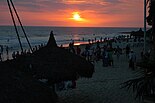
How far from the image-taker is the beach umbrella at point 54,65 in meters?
9.03

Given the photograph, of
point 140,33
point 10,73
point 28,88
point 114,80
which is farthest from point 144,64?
point 140,33

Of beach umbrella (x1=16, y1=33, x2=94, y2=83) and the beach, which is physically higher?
beach umbrella (x1=16, y1=33, x2=94, y2=83)

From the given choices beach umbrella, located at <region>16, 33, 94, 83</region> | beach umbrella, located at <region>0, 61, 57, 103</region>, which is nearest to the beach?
beach umbrella, located at <region>16, 33, 94, 83</region>

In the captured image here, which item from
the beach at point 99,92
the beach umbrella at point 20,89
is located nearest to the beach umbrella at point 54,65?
the beach at point 99,92

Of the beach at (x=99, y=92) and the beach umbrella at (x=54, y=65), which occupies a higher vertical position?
the beach umbrella at (x=54, y=65)

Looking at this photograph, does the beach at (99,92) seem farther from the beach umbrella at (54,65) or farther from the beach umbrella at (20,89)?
the beach umbrella at (20,89)

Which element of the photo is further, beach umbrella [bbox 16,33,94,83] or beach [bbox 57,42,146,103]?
beach [bbox 57,42,146,103]

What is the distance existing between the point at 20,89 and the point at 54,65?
3.40 meters

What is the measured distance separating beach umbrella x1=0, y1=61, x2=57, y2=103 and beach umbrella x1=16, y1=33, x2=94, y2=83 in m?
2.11

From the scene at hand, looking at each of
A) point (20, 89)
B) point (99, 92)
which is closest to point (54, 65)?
point (20, 89)

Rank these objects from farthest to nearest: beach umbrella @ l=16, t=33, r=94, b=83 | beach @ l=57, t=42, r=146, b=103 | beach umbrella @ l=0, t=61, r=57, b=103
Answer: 1. beach @ l=57, t=42, r=146, b=103
2. beach umbrella @ l=16, t=33, r=94, b=83
3. beach umbrella @ l=0, t=61, r=57, b=103

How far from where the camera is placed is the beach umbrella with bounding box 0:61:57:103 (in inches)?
222

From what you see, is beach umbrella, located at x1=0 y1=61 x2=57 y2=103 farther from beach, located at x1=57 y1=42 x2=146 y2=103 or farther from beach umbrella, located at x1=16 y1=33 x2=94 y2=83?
beach, located at x1=57 y1=42 x2=146 y2=103

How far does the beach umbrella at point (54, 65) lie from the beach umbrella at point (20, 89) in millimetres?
2114
